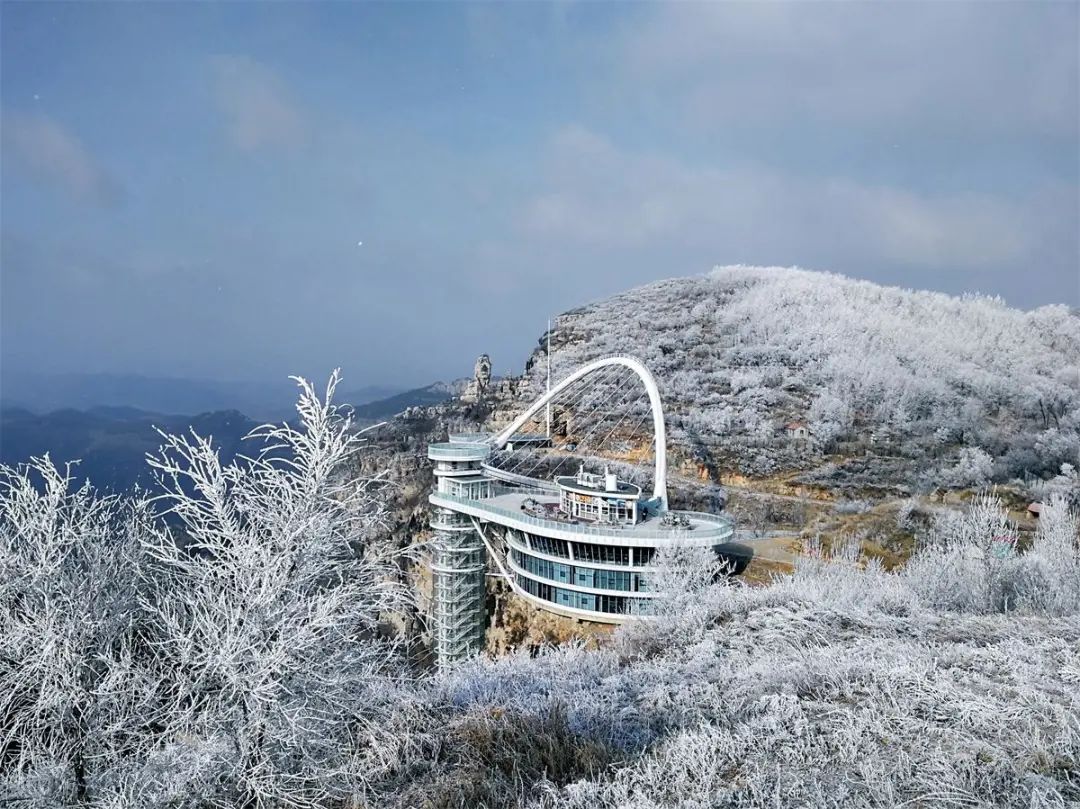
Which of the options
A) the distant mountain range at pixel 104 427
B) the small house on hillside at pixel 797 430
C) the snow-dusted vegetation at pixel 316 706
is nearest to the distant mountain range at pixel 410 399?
the distant mountain range at pixel 104 427

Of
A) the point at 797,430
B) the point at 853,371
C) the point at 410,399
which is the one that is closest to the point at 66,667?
the point at 797,430

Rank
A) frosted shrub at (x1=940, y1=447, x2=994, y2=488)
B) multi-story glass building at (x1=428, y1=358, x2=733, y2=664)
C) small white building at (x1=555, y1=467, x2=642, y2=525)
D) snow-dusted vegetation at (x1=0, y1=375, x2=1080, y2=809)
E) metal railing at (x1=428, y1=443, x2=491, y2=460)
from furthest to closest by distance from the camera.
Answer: frosted shrub at (x1=940, y1=447, x2=994, y2=488)
metal railing at (x1=428, y1=443, x2=491, y2=460)
small white building at (x1=555, y1=467, x2=642, y2=525)
multi-story glass building at (x1=428, y1=358, x2=733, y2=664)
snow-dusted vegetation at (x1=0, y1=375, x2=1080, y2=809)

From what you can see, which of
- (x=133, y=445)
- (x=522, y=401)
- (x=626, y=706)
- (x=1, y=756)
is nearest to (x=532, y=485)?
(x=522, y=401)

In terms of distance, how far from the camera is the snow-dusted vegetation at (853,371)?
44562mm

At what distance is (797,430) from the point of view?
46.4 m

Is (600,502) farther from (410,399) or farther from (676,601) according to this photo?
(410,399)

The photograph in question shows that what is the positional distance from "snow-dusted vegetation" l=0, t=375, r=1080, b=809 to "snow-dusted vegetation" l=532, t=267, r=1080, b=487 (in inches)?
1450

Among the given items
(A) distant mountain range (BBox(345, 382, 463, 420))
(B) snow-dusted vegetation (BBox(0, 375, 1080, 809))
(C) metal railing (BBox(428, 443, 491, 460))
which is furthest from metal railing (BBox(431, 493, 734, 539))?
(A) distant mountain range (BBox(345, 382, 463, 420))

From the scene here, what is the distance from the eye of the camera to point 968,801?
16.5 feet

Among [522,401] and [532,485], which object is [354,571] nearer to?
[532,485]

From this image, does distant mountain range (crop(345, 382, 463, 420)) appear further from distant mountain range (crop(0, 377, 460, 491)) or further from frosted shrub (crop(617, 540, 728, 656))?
frosted shrub (crop(617, 540, 728, 656))

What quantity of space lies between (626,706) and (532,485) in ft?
99.9

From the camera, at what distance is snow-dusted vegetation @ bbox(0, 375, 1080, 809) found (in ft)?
18.1

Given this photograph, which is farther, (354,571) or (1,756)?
(354,571)
